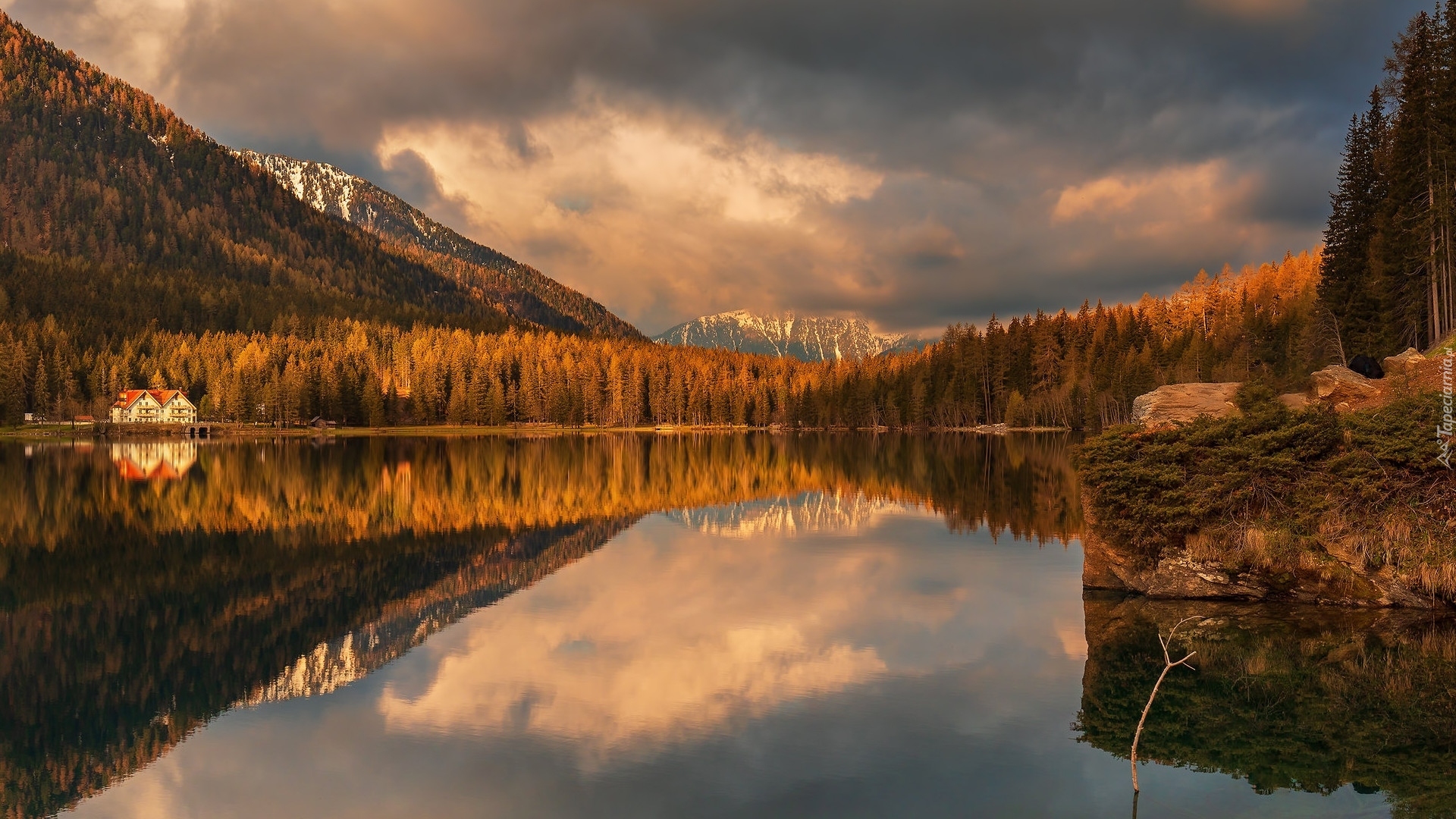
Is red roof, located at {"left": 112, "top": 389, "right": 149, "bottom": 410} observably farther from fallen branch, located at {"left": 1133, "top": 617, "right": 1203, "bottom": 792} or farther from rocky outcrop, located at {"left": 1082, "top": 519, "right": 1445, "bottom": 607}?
fallen branch, located at {"left": 1133, "top": 617, "right": 1203, "bottom": 792}

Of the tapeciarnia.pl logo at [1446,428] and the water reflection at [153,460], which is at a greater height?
the tapeciarnia.pl logo at [1446,428]

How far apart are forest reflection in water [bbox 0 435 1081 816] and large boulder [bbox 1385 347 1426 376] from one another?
46.5 feet

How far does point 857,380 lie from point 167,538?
16403 cm

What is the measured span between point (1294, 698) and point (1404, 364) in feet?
41.1

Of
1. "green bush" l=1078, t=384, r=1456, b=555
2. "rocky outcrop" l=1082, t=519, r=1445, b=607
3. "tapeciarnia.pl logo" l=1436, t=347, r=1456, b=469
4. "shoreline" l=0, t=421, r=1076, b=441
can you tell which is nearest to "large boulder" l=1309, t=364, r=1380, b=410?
"green bush" l=1078, t=384, r=1456, b=555

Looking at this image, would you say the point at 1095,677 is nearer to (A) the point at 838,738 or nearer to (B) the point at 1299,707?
(B) the point at 1299,707

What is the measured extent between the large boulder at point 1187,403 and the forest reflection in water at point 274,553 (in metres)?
11.5

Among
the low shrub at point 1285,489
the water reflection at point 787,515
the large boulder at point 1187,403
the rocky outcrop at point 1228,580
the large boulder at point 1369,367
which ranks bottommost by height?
the water reflection at point 787,515

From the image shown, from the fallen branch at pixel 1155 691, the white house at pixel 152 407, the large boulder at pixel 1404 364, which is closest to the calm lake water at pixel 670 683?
the fallen branch at pixel 1155 691

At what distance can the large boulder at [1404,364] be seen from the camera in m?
21.9

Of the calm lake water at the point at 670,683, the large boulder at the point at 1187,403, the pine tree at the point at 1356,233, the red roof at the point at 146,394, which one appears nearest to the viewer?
the calm lake water at the point at 670,683

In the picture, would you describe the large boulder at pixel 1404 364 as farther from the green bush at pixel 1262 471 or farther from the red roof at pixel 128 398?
the red roof at pixel 128 398

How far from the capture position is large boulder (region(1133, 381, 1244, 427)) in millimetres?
23016

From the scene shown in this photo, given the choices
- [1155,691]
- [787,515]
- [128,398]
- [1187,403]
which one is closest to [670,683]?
[1155,691]
